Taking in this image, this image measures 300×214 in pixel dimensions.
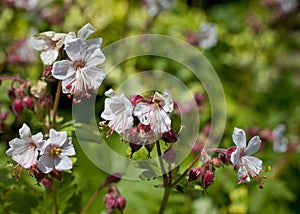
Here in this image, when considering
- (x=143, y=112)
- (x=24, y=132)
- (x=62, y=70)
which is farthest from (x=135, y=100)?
(x=24, y=132)

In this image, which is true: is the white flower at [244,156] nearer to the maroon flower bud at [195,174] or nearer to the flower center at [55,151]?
the maroon flower bud at [195,174]

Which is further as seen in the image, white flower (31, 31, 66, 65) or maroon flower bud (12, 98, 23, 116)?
maroon flower bud (12, 98, 23, 116)

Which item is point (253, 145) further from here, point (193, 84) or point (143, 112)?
point (193, 84)

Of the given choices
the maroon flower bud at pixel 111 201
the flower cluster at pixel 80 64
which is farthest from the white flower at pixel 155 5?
the flower cluster at pixel 80 64

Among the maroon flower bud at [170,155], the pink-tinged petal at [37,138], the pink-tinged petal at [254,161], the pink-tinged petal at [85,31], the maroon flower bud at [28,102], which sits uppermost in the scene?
the pink-tinged petal at [85,31]

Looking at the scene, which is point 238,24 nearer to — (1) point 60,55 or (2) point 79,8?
(2) point 79,8

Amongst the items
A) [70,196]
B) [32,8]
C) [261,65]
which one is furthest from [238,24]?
[70,196]

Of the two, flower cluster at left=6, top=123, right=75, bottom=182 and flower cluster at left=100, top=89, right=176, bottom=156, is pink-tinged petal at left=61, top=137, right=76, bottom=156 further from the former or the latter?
flower cluster at left=100, top=89, right=176, bottom=156

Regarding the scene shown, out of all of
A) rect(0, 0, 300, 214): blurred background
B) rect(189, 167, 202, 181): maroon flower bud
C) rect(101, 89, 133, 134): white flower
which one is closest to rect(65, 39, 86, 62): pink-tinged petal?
rect(101, 89, 133, 134): white flower
